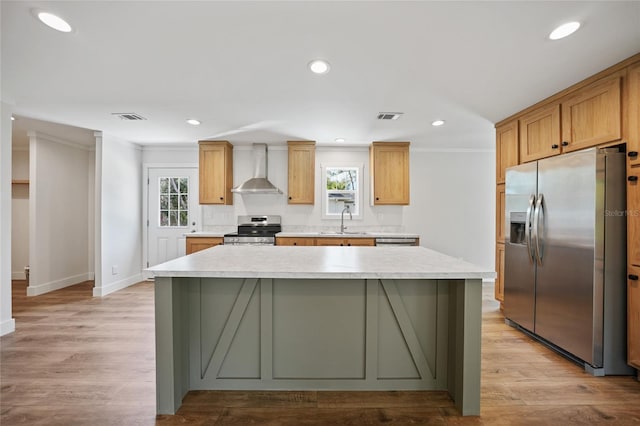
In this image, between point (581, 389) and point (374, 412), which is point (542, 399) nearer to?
point (581, 389)

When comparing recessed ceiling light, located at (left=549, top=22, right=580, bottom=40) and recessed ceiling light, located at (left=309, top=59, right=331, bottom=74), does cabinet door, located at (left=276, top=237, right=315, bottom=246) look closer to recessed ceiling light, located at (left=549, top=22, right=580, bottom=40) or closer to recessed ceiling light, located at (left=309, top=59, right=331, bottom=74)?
recessed ceiling light, located at (left=309, top=59, right=331, bottom=74)

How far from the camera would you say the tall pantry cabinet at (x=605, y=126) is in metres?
2.20

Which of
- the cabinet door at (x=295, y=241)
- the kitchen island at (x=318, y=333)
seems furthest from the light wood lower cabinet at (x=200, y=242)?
the kitchen island at (x=318, y=333)

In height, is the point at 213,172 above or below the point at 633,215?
above

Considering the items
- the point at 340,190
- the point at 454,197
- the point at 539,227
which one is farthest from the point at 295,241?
the point at 539,227

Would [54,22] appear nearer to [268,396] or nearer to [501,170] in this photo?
[268,396]

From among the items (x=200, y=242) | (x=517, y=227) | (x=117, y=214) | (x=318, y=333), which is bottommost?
(x=318, y=333)

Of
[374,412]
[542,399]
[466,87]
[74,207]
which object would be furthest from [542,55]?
[74,207]

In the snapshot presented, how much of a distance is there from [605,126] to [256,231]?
423 centimetres

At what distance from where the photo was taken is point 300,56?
2.23 meters

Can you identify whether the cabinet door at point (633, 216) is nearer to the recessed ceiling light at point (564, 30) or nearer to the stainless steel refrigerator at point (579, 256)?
the stainless steel refrigerator at point (579, 256)

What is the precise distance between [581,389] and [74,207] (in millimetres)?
6663

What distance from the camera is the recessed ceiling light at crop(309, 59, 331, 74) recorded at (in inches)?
90.7

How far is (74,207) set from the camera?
5.24 m
